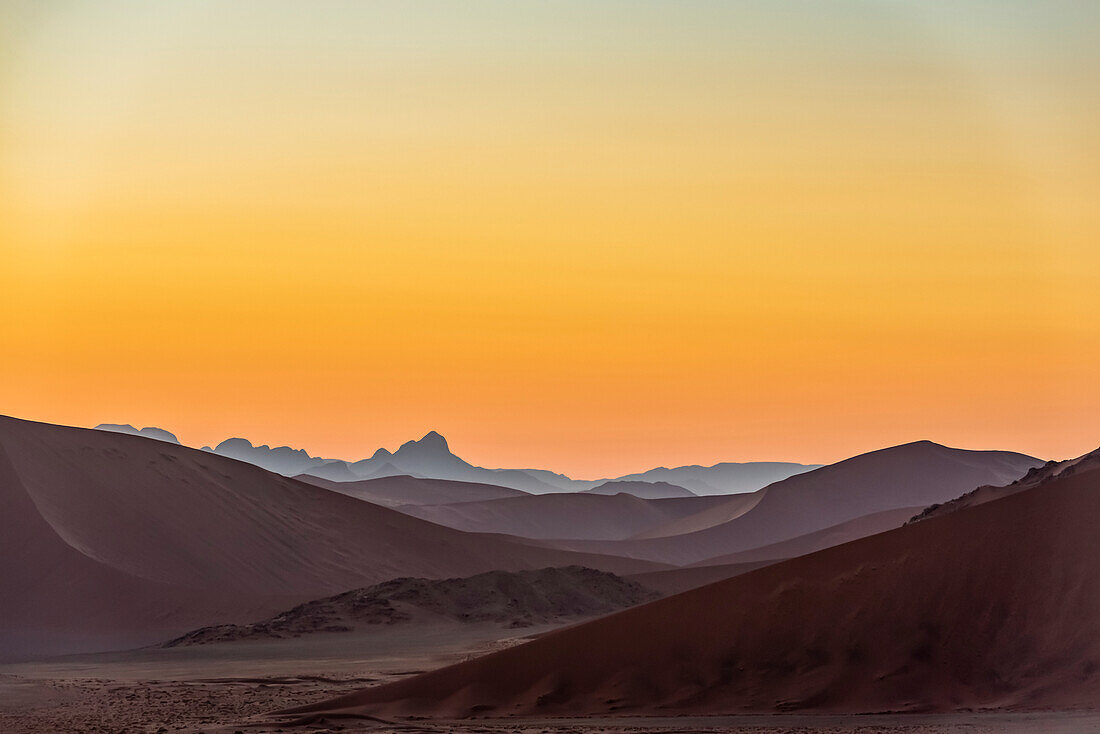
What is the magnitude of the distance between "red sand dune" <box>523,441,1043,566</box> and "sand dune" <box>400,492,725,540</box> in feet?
44.5

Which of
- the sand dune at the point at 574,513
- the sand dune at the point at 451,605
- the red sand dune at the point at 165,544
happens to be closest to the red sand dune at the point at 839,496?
the sand dune at the point at 574,513

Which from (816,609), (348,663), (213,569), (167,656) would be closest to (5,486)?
(213,569)

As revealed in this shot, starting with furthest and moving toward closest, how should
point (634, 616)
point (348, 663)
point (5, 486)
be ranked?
point (5, 486), point (348, 663), point (634, 616)

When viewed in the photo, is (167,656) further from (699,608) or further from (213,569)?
(699,608)

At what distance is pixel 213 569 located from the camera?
5509 centimetres

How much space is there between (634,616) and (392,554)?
139ft

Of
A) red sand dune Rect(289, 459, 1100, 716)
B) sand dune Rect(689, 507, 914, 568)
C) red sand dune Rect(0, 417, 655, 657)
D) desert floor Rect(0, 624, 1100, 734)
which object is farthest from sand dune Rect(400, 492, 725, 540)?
red sand dune Rect(289, 459, 1100, 716)

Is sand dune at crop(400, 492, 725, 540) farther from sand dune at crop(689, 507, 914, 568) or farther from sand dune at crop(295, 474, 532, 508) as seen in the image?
sand dune at crop(689, 507, 914, 568)

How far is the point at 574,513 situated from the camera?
140 meters

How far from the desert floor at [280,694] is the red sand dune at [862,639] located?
96 cm

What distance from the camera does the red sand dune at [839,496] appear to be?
351 ft

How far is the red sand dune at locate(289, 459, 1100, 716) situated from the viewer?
20.6 m

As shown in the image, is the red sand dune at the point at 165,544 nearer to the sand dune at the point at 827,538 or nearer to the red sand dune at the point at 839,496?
the sand dune at the point at 827,538

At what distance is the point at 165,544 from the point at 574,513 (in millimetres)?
87193
